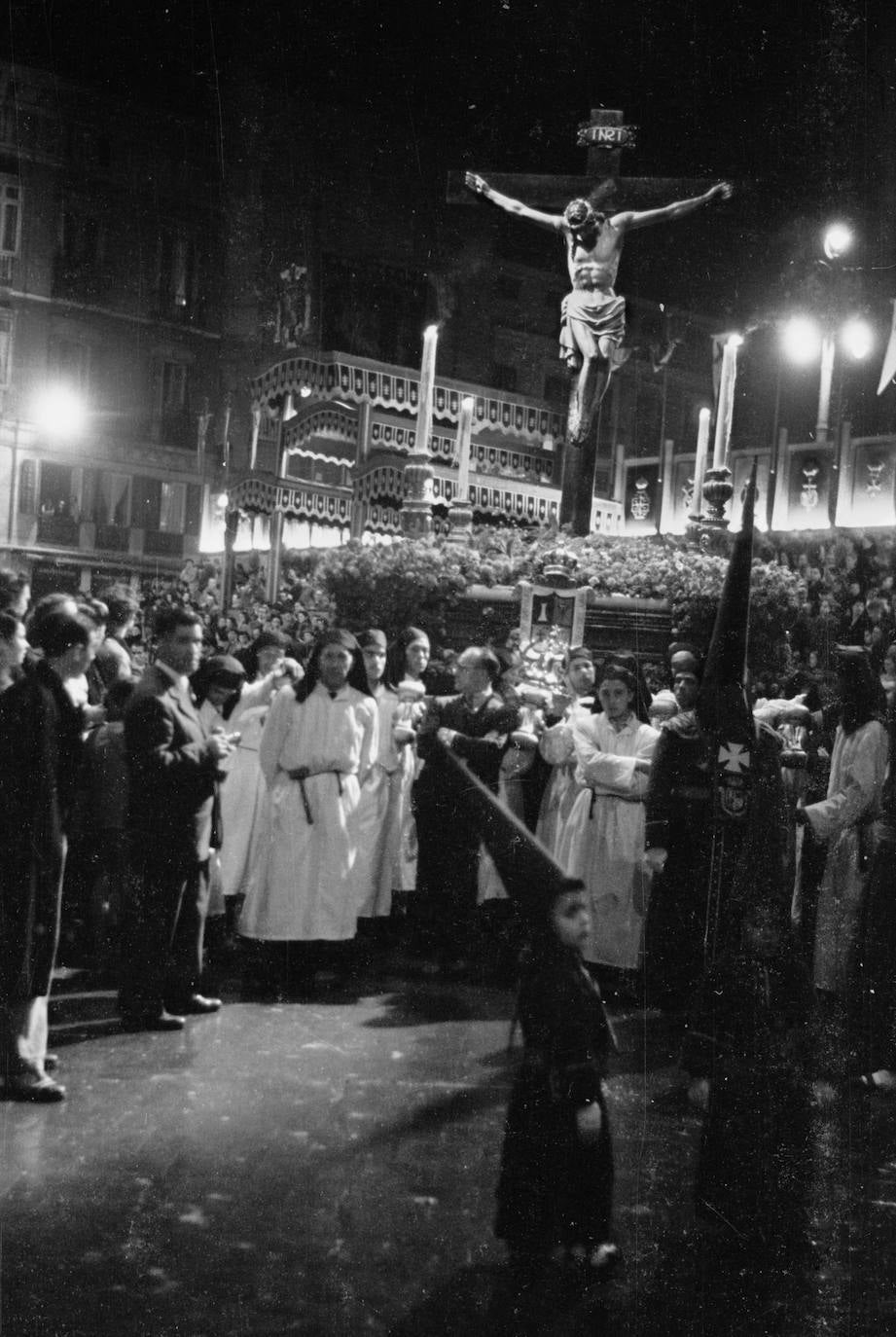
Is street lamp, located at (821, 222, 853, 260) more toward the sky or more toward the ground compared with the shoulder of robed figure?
more toward the sky

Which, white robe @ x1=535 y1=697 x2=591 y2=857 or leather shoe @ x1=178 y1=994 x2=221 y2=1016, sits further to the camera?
white robe @ x1=535 y1=697 x2=591 y2=857

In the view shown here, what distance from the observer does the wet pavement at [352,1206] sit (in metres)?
2.94

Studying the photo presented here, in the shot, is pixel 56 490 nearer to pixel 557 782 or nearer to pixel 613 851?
pixel 557 782

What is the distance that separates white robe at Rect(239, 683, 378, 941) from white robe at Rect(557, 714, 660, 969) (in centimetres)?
118

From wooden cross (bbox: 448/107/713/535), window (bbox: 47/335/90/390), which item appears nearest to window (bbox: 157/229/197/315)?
window (bbox: 47/335/90/390)

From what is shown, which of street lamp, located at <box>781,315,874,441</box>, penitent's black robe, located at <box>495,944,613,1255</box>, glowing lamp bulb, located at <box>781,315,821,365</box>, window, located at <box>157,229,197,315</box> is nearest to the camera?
penitent's black robe, located at <box>495,944,613,1255</box>

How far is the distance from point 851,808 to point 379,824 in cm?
249

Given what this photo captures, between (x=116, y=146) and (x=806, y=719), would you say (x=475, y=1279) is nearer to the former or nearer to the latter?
(x=806, y=719)

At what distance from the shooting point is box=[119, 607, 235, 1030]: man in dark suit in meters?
5.28

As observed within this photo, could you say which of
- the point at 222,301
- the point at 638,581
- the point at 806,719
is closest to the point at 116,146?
the point at 222,301

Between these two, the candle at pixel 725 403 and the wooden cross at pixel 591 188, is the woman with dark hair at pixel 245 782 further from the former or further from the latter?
the candle at pixel 725 403

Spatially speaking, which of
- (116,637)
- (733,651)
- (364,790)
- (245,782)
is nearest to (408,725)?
(364,790)

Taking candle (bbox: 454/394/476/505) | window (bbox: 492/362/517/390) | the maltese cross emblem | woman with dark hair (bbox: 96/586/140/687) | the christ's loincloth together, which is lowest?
the maltese cross emblem

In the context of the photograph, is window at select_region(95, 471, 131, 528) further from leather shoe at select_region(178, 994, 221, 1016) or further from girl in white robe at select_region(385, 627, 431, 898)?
leather shoe at select_region(178, 994, 221, 1016)
